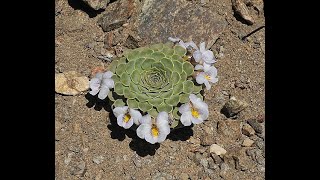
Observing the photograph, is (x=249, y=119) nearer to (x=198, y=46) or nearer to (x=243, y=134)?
(x=243, y=134)

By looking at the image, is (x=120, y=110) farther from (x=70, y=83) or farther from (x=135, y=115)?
(x=70, y=83)

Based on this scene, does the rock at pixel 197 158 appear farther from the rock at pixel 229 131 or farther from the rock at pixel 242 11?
the rock at pixel 242 11

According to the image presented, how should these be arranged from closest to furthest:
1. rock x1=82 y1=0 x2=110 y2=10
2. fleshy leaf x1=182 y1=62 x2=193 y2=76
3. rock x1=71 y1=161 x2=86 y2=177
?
1. fleshy leaf x1=182 y1=62 x2=193 y2=76
2. rock x1=71 y1=161 x2=86 y2=177
3. rock x1=82 y1=0 x2=110 y2=10

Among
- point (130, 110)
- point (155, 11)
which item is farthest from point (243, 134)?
point (155, 11)

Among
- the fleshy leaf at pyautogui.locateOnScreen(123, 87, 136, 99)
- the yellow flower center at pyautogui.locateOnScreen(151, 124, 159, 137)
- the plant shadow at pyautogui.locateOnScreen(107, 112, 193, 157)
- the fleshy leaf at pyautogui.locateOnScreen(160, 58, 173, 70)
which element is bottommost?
the plant shadow at pyautogui.locateOnScreen(107, 112, 193, 157)

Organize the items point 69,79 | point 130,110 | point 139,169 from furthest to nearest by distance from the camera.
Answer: point 69,79
point 139,169
point 130,110

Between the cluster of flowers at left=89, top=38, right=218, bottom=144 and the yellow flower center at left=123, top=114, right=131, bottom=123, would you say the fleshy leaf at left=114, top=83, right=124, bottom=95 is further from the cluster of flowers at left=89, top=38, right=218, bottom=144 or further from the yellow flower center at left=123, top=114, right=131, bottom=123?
the yellow flower center at left=123, top=114, right=131, bottom=123

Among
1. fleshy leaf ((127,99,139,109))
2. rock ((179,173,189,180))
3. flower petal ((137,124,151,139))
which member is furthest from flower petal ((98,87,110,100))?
rock ((179,173,189,180))
